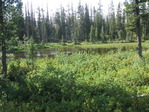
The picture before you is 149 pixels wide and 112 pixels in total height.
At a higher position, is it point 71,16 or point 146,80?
point 71,16

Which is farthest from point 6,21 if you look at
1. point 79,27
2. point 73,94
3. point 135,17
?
point 79,27

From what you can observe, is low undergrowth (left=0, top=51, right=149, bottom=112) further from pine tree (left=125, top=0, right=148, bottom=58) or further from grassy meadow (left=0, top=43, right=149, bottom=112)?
pine tree (left=125, top=0, right=148, bottom=58)

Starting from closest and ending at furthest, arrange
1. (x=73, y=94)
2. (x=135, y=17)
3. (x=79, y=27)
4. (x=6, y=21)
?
(x=73, y=94)
(x=6, y=21)
(x=135, y=17)
(x=79, y=27)

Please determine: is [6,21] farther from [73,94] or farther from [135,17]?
[135,17]

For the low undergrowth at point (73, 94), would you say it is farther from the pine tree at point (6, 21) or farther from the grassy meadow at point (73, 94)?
the pine tree at point (6, 21)

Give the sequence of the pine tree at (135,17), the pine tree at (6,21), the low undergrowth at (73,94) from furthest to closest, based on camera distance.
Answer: the pine tree at (135,17) < the pine tree at (6,21) < the low undergrowth at (73,94)

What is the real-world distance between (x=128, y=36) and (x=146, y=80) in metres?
48.7

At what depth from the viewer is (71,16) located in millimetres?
72500

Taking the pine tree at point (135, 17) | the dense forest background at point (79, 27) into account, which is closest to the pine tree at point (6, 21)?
the pine tree at point (135, 17)

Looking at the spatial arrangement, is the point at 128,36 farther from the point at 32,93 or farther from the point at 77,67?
the point at 32,93

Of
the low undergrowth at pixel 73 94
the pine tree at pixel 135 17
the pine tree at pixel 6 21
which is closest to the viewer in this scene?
the low undergrowth at pixel 73 94

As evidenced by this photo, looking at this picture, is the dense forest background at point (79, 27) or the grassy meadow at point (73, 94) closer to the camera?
the grassy meadow at point (73, 94)

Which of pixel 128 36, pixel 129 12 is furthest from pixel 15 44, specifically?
pixel 128 36

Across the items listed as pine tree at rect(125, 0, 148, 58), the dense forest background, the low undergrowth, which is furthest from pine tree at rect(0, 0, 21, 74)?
the dense forest background
